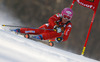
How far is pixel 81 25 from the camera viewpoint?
505cm

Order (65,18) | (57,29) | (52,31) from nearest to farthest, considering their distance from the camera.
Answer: (57,29), (65,18), (52,31)

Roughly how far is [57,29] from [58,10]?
2179 millimetres

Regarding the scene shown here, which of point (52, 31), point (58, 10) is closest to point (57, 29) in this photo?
point (52, 31)

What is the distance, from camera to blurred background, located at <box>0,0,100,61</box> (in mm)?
4832

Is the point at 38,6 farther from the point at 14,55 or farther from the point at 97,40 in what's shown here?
the point at 14,55

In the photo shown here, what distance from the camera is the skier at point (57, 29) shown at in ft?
10.1

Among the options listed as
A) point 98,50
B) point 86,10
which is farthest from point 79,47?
point 86,10


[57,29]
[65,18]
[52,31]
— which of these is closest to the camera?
[57,29]

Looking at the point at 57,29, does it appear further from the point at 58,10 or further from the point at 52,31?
the point at 58,10

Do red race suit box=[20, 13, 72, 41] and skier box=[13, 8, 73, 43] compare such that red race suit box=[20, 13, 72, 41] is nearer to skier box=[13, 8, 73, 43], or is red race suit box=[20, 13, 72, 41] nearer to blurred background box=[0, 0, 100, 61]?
skier box=[13, 8, 73, 43]

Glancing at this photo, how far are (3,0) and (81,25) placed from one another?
274 cm

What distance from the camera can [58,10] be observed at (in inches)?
200

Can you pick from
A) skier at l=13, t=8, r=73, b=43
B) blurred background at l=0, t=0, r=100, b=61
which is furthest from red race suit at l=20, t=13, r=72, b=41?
blurred background at l=0, t=0, r=100, b=61

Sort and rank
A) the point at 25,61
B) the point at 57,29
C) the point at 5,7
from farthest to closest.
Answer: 1. the point at 5,7
2. the point at 57,29
3. the point at 25,61
